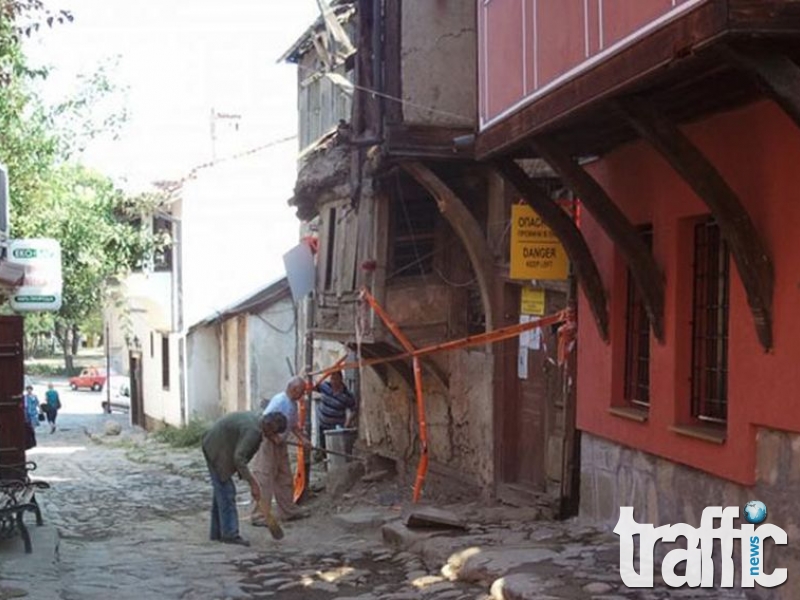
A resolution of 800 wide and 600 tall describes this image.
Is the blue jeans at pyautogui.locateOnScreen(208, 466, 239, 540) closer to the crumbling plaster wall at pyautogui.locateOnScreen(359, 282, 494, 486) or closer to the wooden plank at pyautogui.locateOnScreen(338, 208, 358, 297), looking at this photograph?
the crumbling plaster wall at pyautogui.locateOnScreen(359, 282, 494, 486)

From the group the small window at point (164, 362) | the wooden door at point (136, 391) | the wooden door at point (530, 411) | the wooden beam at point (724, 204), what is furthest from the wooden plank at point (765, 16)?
the wooden door at point (136, 391)

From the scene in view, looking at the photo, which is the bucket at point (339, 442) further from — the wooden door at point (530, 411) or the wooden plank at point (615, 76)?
the wooden plank at point (615, 76)

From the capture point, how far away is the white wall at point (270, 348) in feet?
82.7

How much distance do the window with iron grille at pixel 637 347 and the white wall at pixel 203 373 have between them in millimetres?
20344

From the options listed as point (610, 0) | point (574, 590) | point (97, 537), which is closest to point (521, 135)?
point (610, 0)

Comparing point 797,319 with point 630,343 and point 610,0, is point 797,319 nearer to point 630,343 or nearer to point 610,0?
point 610,0

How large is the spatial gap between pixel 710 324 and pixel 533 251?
2.89 m

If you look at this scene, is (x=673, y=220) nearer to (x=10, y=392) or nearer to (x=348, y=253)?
(x=348, y=253)

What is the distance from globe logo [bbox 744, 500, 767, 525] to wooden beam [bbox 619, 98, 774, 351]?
3.12 ft

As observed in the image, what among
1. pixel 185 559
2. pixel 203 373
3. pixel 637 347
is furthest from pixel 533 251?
pixel 203 373

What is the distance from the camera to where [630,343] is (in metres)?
9.09

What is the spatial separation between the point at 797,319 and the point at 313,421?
14.3 m

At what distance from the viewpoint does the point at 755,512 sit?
22.2ft

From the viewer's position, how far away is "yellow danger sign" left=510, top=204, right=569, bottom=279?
10.4 metres
